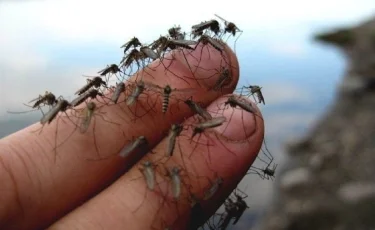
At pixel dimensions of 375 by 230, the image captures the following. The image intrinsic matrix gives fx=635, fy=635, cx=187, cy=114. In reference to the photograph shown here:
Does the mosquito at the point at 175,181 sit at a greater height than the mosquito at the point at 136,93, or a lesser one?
lesser

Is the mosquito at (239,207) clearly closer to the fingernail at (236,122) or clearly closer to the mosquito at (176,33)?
the fingernail at (236,122)

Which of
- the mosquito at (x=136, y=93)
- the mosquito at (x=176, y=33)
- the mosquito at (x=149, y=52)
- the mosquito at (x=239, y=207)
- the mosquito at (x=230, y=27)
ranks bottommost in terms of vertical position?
the mosquito at (x=136, y=93)

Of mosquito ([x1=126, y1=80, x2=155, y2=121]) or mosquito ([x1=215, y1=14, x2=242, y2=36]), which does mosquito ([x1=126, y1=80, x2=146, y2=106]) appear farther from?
mosquito ([x1=215, y1=14, x2=242, y2=36])

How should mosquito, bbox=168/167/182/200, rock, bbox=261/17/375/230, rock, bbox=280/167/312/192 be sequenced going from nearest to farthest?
mosquito, bbox=168/167/182/200 → rock, bbox=261/17/375/230 → rock, bbox=280/167/312/192

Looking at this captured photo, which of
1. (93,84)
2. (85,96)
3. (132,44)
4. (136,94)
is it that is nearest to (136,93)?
(136,94)

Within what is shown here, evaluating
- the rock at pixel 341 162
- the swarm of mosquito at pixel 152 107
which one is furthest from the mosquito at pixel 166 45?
the rock at pixel 341 162

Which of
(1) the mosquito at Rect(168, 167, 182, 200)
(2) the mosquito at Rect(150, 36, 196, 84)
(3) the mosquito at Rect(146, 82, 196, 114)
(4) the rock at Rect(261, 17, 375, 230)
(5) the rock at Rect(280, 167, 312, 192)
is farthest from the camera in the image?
(5) the rock at Rect(280, 167, 312, 192)

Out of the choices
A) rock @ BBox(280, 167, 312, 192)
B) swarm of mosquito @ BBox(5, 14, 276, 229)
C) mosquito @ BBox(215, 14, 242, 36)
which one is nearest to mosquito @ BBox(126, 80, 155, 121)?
swarm of mosquito @ BBox(5, 14, 276, 229)

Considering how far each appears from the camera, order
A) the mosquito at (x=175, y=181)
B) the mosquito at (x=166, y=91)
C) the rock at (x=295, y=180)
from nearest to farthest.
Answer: the mosquito at (x=175, y=181), the mosquito at (x=166, y=91), the rock at (x=295, y=180)
